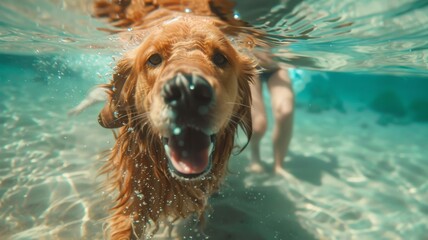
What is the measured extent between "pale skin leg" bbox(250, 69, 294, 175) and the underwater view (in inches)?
10.0

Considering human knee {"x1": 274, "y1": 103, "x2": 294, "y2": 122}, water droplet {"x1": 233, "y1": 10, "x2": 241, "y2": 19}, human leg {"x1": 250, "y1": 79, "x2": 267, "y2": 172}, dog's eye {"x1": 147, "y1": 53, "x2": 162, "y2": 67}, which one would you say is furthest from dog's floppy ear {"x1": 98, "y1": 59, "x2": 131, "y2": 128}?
human knee {"x1": 274, "y1": 103, "x2": 294, "y2": 122}

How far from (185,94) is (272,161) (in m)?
4.29

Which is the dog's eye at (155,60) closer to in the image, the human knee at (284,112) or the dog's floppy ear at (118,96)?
the dog's floppy ear at (118,96)

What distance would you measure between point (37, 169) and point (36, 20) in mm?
3019

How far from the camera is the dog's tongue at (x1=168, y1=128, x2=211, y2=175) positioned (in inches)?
→ 83.2

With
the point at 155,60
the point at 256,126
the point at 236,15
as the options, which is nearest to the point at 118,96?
the point at 155,60

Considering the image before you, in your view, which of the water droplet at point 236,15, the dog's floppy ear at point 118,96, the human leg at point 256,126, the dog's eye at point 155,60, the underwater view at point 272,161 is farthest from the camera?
the human leg at point 256,126

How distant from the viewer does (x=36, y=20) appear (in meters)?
5.71

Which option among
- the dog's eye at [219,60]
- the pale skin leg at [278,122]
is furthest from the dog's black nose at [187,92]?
the pale skin leg at [278,122]

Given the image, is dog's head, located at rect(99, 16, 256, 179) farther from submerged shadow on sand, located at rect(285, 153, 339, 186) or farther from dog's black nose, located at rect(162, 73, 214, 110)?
submerged shadow on sand, located at rect(285, 153, 339, 186)

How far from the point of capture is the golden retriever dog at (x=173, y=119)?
6.51 ft

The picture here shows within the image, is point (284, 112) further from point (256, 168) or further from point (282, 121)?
point (256, 168)

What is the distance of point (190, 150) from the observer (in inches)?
85.2

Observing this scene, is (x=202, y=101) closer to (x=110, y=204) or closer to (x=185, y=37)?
(x=185, y=37)
